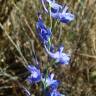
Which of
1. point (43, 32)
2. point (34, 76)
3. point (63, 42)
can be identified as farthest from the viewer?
point (63, 42)

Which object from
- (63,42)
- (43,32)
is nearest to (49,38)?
(43,32)

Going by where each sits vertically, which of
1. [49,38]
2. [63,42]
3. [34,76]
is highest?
[49,38]

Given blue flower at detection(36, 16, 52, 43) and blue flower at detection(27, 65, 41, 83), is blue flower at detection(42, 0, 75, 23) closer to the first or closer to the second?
blue flower at detection(36, 16, 52, 43)

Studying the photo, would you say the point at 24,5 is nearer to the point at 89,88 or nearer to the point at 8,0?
the point at 8,0

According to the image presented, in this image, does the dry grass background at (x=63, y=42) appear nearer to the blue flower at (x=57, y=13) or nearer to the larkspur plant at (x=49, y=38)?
the larkspur plant at (x=49, y=38)

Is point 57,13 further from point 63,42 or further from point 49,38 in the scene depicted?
point 63,42

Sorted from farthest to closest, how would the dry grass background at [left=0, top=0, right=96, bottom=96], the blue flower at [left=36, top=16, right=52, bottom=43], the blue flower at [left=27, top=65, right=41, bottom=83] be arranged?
1. the dry grass background at [left=0, top=0, right=96, bottom=96]
2. the blue flower at [left=27, top=65, right=41, bottom=83]
3. the blue flower at [left=36, top=16, right=52, bottom=43]

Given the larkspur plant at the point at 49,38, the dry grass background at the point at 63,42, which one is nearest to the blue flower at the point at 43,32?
the larkspur plant at the point at 49,38

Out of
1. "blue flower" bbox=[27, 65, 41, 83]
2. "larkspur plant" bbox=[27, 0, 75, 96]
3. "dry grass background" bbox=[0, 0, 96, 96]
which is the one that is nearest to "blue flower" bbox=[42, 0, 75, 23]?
"larkspur plant" bbox=[27, 0, 75, 96]

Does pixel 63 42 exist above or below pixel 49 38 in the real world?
below
